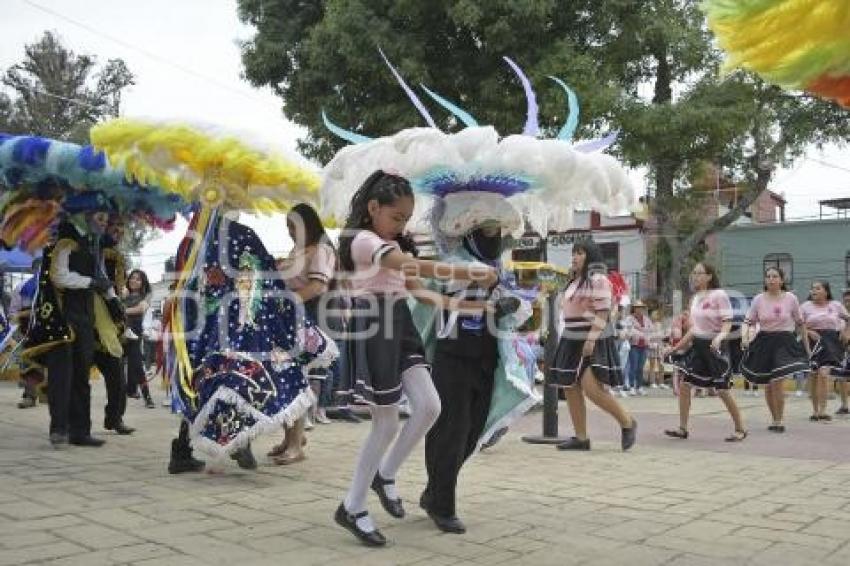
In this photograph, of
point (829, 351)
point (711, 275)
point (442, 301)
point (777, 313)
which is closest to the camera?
point (442, 301)

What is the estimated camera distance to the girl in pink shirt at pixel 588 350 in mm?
7070

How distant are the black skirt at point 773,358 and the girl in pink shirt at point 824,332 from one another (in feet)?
5.07

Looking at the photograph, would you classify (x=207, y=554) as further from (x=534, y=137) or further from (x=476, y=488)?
(x=534, y=137)

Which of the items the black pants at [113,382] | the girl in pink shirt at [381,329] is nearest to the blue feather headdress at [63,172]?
the black pants at [113,382]

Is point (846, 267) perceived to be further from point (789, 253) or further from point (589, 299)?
point (589, 299)

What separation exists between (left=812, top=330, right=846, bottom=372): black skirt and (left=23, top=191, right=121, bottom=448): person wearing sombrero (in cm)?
831

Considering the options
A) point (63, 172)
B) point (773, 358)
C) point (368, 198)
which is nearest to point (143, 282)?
point (63, 172)

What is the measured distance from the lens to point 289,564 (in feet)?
11.3

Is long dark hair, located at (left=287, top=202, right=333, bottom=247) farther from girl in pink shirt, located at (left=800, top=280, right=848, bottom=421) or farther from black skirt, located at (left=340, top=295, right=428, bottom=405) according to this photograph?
girl in pink shirt, located at (left=800, top=280, right=848, bottom=421)

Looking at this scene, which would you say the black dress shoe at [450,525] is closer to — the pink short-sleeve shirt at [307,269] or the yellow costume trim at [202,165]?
the pink short-sleeve shirt at [307,269]

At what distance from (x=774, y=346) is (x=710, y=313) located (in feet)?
4.53

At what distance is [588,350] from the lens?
7.05 metres

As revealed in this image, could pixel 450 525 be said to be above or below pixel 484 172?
below

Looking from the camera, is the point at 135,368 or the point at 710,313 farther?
the point at 135,368
